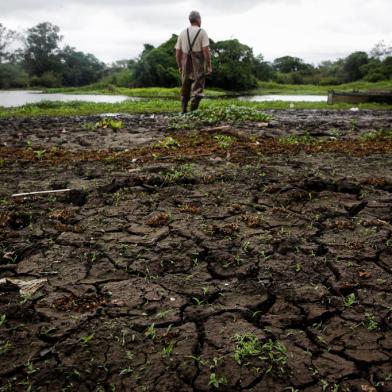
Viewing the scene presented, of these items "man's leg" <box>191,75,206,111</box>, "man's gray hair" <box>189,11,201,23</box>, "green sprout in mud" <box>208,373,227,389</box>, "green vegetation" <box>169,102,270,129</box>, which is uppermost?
"man's gray hair" <box>189,11,201,23</box>

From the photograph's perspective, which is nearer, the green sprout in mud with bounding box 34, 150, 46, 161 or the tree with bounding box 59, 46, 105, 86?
the green sprout in mud with bounding box 34, 150, 46, 161

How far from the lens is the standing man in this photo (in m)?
8.25

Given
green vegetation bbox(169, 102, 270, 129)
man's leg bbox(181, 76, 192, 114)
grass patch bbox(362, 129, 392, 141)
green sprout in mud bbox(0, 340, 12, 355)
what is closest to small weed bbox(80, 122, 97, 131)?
green vegetation bbox(169, 102, 270, 129)

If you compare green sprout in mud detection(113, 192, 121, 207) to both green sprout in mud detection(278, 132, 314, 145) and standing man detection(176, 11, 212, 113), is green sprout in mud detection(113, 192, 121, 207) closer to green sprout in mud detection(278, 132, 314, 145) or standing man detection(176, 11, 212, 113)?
green sprout in mud detection(278, 132, 314, 145)

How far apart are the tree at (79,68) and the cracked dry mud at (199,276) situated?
54654 millimetres

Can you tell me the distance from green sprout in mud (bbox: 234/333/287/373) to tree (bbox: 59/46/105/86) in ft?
186

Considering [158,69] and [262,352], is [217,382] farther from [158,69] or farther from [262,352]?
[158,69]

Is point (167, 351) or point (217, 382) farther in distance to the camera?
point (167, 351)

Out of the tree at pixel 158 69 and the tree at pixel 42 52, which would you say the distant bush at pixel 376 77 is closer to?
the tree at pixel 158 69

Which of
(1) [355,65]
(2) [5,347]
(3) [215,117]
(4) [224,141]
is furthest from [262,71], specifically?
(2) [5,347]

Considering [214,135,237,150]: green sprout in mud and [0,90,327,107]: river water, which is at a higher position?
[0,90,327,107]: river water

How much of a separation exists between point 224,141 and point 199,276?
12.7 ft

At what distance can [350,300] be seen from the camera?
6.88 ft

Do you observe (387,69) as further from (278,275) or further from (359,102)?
(278,275)
